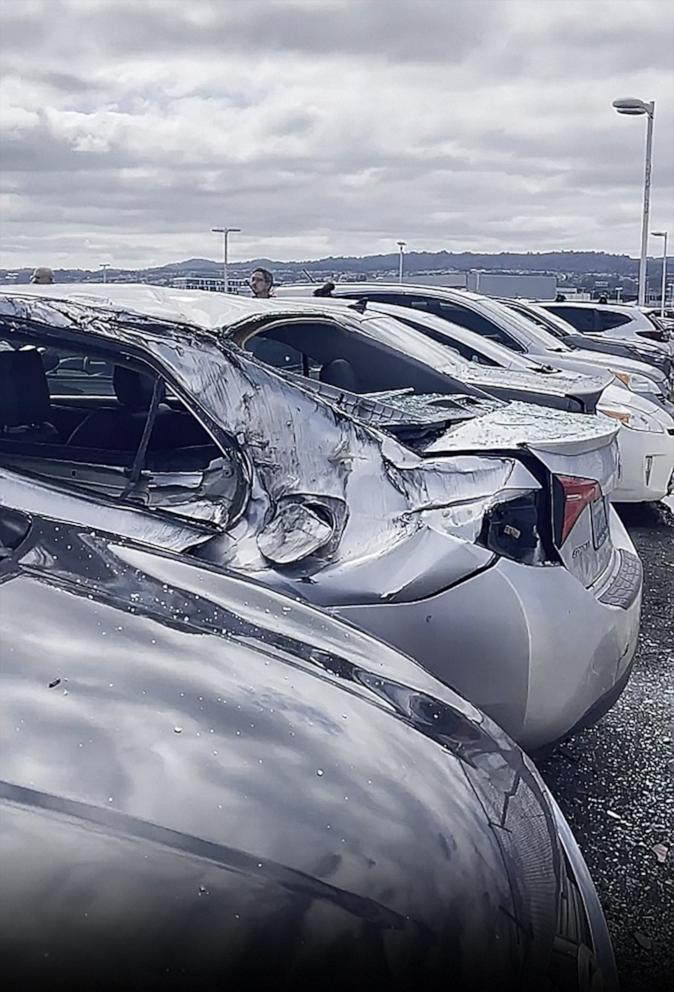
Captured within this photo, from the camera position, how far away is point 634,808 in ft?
11.5

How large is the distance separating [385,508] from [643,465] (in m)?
4.62

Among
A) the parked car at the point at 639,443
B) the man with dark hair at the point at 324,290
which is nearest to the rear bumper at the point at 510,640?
the parked car at the point at 639,443

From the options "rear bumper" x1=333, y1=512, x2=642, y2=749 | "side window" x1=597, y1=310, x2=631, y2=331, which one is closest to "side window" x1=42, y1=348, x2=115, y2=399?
"rear bumper" x1=333, y1=512, x2=642, y2=749

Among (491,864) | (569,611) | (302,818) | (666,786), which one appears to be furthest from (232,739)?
(666,786)

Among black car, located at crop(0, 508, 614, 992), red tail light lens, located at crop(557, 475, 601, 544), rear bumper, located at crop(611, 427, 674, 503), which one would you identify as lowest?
rear bumper, located at crop(611, 427, 674, 503)

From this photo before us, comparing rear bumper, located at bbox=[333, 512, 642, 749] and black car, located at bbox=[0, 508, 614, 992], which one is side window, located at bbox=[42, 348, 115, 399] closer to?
rear bumper, located at bbox=[333, 512, 642, 749]

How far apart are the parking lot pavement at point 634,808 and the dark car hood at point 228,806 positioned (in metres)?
0.97

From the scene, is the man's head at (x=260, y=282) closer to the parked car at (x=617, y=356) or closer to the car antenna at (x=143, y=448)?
the parked car at (x=617, y=356)

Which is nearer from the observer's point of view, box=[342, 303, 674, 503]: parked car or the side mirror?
the side mirror

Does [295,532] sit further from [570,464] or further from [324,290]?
[324,290]

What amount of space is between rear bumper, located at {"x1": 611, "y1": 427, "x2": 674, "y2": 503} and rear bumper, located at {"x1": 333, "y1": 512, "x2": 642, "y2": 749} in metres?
4.30

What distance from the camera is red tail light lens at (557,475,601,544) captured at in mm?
3250

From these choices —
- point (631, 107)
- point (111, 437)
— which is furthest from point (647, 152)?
point (111, 437)

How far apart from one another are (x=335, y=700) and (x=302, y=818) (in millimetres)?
391
